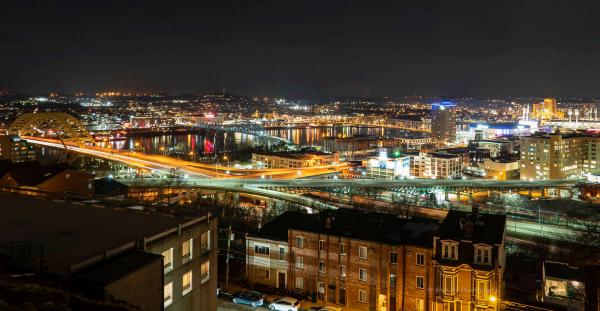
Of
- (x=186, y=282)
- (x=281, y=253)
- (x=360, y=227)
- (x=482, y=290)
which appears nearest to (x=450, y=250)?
(x=482, y=290)

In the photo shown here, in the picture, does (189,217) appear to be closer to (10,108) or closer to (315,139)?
(315,139)

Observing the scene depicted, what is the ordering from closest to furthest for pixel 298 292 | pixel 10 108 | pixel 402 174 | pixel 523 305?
pixel 523 305, pixel 298 292, pixel 402 174, pixel 10 108

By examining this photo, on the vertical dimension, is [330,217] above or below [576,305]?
above

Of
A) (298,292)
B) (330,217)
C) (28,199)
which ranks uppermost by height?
(28,199)

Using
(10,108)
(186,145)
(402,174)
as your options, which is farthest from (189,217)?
(10,108)

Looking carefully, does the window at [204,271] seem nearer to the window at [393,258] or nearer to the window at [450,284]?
the window at [393,258]

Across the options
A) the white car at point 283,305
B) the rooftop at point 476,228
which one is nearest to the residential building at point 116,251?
the white car at point 283,305
